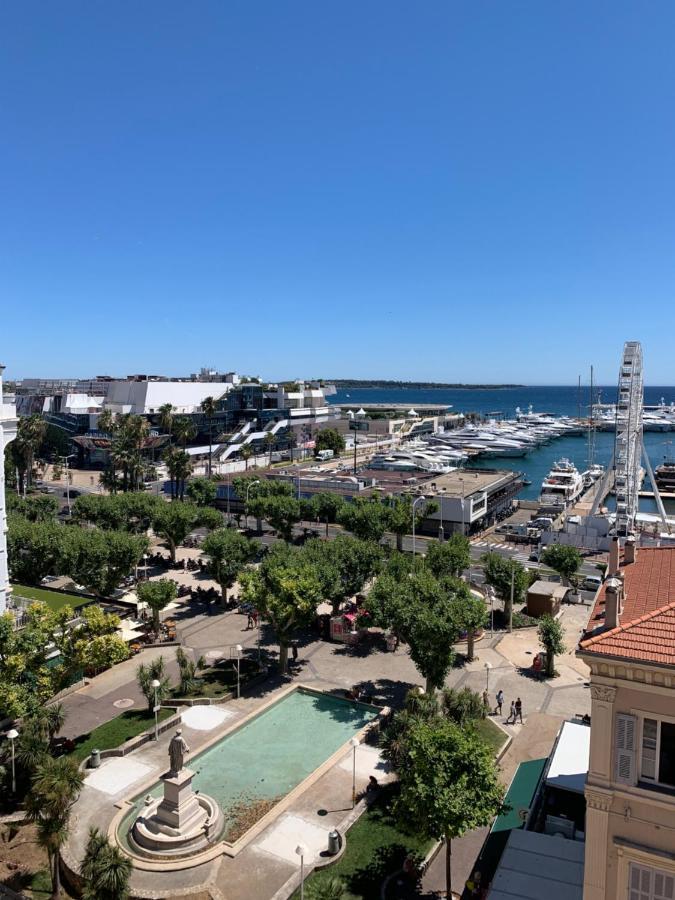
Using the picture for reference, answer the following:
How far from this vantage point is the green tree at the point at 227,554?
45500 mm

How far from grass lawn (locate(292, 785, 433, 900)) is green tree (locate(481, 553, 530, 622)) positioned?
23418mm

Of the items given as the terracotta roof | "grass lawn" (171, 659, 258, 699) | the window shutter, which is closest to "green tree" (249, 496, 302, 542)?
"grass lawn" (171, 659, 258, 699)

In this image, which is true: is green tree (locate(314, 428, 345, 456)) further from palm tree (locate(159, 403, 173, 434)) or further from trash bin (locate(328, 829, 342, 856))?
trash bin (locate(328, 829, 342, 856))

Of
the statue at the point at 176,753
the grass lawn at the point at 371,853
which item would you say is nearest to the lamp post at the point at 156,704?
the statue at the point at 176,753

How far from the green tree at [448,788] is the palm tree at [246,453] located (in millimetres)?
97762

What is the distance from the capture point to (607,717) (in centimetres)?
1384

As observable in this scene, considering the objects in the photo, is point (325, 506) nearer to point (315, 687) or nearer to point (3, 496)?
point (315, 687)

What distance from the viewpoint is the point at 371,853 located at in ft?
71.5

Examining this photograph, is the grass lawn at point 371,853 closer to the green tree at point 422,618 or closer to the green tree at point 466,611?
the green tree at point 422,618

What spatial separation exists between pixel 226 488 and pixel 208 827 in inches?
2578

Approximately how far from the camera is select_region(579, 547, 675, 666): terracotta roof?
13.5 meters

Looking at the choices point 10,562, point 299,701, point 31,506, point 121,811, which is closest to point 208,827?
point 121,811

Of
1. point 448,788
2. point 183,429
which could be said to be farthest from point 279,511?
point 183,429

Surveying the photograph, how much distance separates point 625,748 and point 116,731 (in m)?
24.3
